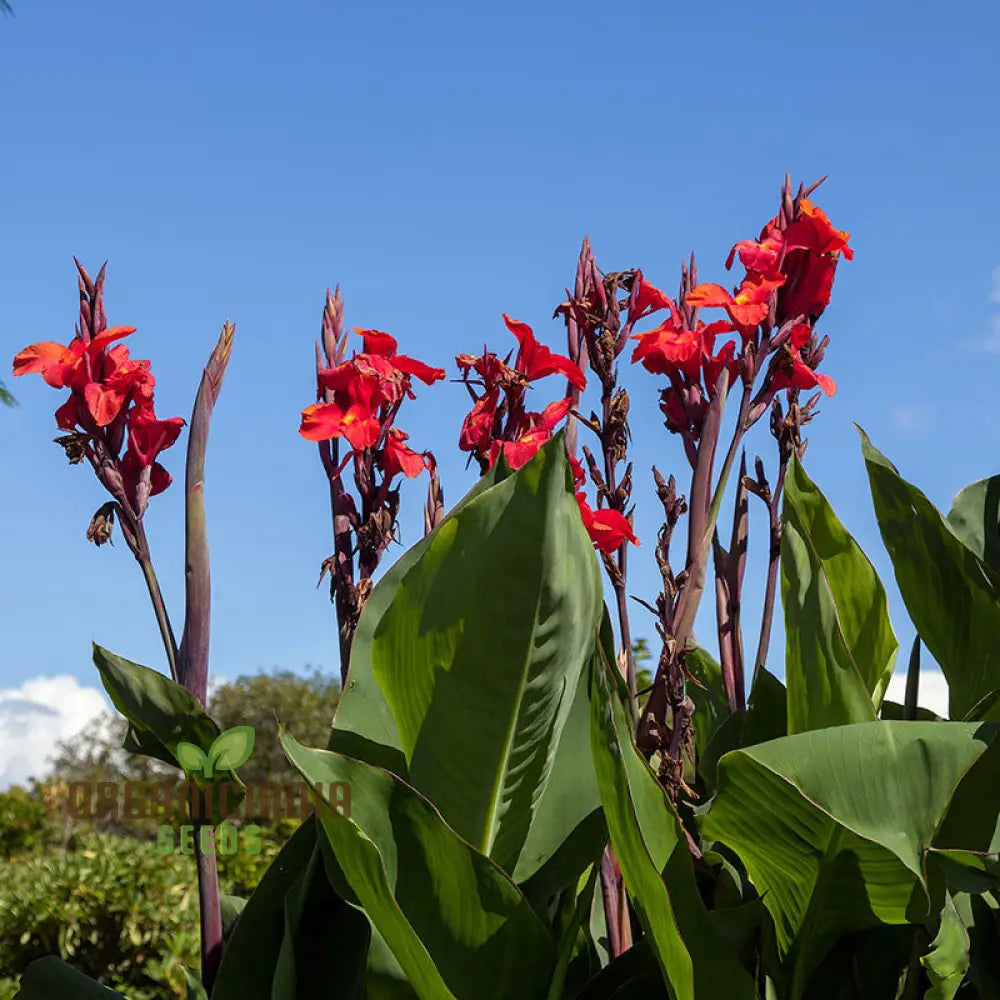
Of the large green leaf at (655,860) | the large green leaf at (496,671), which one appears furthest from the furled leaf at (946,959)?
the large green leaf at (496,671)

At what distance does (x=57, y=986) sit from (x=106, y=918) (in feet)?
12.1

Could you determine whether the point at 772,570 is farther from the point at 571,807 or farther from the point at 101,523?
the point at 101,523

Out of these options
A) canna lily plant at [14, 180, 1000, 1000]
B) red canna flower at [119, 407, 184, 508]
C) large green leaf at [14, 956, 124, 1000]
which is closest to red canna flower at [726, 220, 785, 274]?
canna lily plant at [14, 180, 1000, 1000]

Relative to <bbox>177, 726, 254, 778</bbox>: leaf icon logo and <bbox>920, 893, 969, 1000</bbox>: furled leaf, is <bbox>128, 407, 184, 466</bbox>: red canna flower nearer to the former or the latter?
<bbox>177, 726, 254, 778</bbox>: leaf icon logo

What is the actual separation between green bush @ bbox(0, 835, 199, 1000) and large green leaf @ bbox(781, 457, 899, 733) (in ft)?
12.9

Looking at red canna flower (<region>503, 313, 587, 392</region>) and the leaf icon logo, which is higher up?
red canna flower (<region>503, 313, 587, 392</region>)

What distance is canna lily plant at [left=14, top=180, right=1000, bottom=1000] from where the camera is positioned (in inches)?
36.4

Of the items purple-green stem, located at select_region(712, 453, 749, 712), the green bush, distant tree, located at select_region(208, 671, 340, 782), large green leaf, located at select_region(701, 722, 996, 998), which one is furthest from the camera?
distant tree, located at select_region(208, 671, 340, 782)

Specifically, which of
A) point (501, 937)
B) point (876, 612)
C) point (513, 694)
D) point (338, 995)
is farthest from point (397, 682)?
point (876, 612)

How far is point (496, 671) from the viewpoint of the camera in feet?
3.18

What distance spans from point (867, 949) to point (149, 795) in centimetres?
95

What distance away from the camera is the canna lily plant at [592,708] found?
924 millimetres
